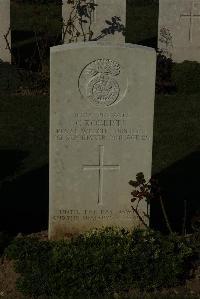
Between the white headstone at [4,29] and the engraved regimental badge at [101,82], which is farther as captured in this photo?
the white headstone at [4,29]

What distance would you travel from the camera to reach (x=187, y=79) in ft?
44.3

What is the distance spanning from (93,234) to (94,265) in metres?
0.51

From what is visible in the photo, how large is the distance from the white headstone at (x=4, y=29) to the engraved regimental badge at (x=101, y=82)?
7435 millimetres

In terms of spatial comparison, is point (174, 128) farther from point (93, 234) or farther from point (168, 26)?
point (93, 234)

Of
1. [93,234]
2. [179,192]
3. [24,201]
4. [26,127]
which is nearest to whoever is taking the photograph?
[93,234]

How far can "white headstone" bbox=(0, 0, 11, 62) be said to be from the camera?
13.6 metres

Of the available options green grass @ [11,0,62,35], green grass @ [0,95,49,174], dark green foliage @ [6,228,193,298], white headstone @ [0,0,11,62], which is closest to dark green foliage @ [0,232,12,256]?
dark green foliage @ [6,228,193,298]

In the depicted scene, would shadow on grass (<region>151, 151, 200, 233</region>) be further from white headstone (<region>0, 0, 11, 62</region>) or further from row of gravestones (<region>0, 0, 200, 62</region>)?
white headstone (<region>0, 0, 11, 62</region>)

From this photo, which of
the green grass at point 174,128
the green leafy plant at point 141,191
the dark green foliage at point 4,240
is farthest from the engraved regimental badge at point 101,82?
the green grass at point 174,128

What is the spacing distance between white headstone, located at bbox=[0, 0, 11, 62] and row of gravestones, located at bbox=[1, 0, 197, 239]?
289 inches

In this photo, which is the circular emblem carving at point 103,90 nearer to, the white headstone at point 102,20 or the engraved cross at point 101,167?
the engraved cross at point 101,167

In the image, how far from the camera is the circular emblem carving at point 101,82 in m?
6.59

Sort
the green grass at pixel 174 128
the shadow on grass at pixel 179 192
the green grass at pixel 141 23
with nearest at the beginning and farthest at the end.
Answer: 1. the shadow on grass at pixel 179 192
2. the green grass at pixel 174 128
3. the green grass at pixel 141 23

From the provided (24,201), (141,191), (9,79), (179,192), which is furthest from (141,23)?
(141,191)
